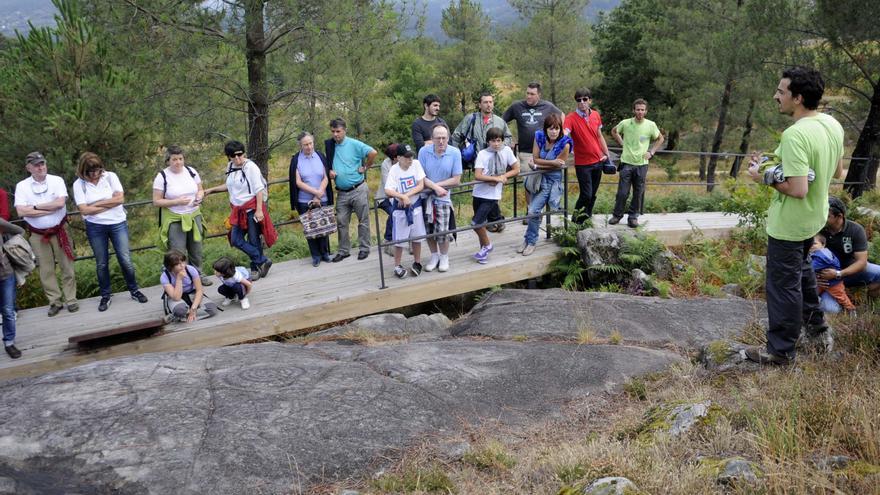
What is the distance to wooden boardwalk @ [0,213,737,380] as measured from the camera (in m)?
7.38

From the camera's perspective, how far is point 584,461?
158 inches

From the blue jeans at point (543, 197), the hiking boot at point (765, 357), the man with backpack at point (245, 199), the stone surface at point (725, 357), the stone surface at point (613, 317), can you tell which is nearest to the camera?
the hiking boot at point (765, 357)

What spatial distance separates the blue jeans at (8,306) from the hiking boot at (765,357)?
6.93m

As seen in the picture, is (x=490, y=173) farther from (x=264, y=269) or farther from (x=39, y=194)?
(x=39, y=194)

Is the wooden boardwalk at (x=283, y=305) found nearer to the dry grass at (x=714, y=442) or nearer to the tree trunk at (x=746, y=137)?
the dry grass at (x=714, y=442)

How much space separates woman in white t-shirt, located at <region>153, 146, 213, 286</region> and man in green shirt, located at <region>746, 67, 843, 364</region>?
20.1 ft

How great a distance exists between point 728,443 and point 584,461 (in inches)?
32.5

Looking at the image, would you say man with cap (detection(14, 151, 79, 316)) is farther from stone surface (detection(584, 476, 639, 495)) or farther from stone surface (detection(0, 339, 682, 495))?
stone surface (detection(584, 476, 639, 495))

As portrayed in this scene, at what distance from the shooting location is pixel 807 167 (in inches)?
177

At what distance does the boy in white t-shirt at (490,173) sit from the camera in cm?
859

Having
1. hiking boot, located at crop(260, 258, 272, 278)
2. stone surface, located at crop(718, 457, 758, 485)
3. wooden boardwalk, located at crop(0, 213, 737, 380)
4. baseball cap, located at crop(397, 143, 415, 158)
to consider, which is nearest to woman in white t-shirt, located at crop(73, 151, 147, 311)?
wooden boardwalk, located at crop(0, 213, 737, 380)

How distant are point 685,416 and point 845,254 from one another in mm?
4006

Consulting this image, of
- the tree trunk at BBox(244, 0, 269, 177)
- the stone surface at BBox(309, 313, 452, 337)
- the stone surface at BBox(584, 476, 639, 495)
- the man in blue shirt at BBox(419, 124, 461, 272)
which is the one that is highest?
the tree trunk at BBox(244, 0, 269, 177)

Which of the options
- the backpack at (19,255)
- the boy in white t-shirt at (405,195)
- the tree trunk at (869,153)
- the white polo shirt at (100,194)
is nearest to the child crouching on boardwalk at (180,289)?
the white polo shirt at (100,194)
